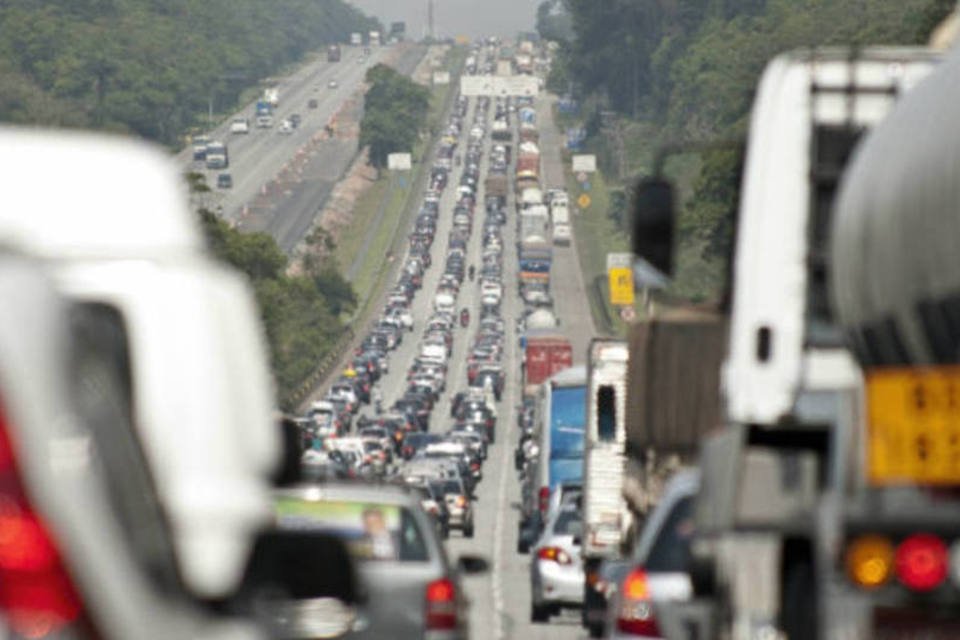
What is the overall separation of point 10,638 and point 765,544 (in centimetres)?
670

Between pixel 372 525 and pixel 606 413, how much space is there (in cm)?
2376

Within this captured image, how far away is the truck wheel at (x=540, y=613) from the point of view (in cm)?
2931

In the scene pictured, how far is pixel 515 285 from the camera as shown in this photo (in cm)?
17912

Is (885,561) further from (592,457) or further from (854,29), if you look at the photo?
(854,29)

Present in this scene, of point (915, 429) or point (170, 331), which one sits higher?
point (170, 331)

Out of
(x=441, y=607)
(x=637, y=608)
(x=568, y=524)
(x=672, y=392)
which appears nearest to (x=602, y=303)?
(x=568, y=524)

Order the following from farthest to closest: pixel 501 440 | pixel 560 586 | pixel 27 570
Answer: pixel 501 440
pixel 560 586
pixel 27 570

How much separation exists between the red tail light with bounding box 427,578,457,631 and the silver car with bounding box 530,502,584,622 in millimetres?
14983

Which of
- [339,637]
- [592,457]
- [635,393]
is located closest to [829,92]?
[339,637]

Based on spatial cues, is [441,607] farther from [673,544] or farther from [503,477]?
[503,477]

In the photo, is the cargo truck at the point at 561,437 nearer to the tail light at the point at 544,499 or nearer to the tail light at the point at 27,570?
the tail light at the point at 544,499

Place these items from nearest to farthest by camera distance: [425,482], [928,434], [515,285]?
[928,434], [425,482], [515,285]

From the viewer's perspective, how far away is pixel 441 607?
45.1ft

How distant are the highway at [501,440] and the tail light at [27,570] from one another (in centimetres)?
2239
